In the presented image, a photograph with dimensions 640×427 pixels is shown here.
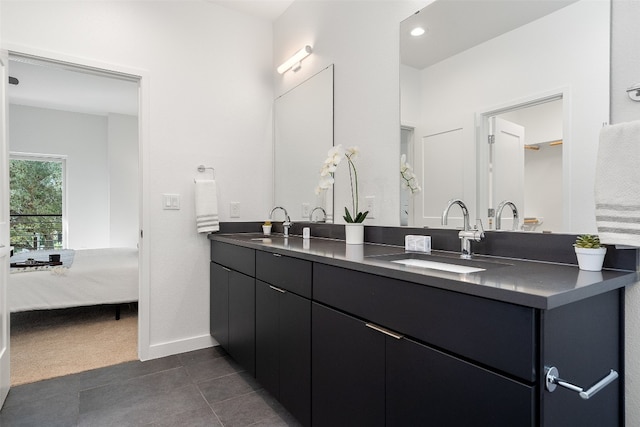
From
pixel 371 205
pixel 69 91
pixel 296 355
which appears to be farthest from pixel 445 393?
pixel 69 91

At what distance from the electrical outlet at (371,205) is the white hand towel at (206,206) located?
1.21 m

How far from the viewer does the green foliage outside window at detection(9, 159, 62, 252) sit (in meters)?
5.34

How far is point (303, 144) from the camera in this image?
274 cm

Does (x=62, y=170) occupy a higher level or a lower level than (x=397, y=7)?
lower

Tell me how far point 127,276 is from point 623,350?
3508 mm

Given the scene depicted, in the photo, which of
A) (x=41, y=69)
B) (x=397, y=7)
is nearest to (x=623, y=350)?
(x=397, y=7)

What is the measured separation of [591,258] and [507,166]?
524mm

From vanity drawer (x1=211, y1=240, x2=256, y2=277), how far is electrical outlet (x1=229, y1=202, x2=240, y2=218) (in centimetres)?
29

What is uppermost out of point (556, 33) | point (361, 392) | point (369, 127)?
point (556, 33)

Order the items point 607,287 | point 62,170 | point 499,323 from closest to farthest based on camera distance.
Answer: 1. point 499,323
2. point 607,287
3. point 62,170

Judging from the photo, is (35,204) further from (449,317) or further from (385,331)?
(449,317)

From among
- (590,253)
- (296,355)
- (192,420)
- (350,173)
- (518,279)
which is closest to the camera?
(518,279)

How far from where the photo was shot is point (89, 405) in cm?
192

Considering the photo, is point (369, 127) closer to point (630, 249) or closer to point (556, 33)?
point (556, 33)
